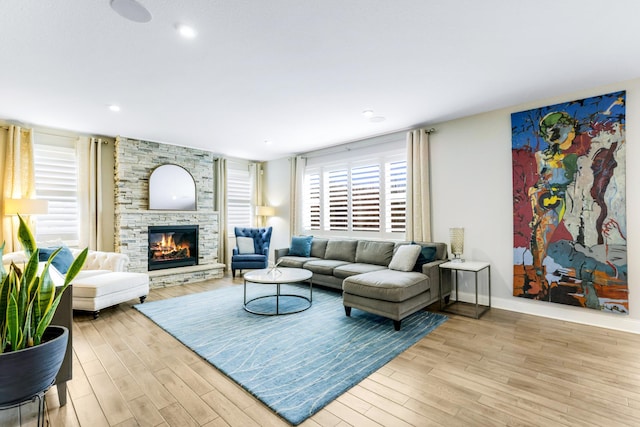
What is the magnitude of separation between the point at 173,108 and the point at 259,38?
80.6 inches

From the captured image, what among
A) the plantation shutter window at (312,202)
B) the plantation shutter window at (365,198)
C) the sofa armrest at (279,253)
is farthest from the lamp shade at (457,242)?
the sofa armrest at (279,253)

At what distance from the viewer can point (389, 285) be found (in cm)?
330

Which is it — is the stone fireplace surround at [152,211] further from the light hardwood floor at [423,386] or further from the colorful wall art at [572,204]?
the colorful wall art at [572,204]

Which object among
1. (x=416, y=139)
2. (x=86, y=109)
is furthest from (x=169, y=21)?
(x=416, y=139)

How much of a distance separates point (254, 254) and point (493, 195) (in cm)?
440

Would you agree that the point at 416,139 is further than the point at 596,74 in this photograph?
Yes

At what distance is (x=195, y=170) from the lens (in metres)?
6.11

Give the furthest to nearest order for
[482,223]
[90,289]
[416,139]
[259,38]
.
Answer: [416,139]
[482,223]
[90,289]
[259,38]

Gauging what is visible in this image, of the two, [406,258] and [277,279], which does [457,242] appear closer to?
[406,258]

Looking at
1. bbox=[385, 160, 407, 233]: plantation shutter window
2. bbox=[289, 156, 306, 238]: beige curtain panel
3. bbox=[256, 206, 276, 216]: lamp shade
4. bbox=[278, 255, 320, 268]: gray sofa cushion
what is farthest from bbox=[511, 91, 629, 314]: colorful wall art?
bbox=[256, 206, 276, 216]: lamp shade

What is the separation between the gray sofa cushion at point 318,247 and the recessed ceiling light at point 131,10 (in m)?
4.30

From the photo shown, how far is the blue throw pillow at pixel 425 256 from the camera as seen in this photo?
4.04 m

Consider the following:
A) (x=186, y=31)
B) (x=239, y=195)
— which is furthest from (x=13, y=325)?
(x=239, y=195)

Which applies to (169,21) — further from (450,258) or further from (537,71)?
(450,258)
